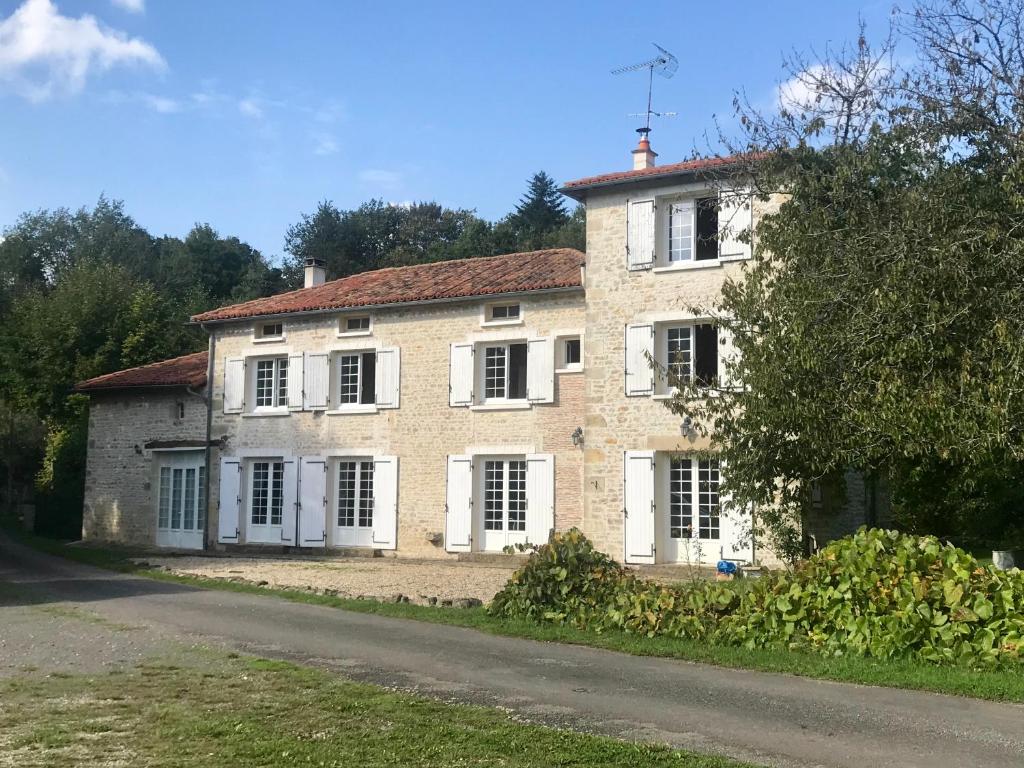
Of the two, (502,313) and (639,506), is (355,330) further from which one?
(639,506)

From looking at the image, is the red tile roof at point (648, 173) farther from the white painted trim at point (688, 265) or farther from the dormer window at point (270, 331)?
the dormer window at point (270, 331)

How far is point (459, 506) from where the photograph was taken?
1912 cm

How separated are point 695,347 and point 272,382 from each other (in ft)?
32.5

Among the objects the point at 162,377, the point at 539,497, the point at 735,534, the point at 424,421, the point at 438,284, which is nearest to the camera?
the point at 735,534

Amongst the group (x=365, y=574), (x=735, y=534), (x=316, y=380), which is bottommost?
(x=365, y=574)

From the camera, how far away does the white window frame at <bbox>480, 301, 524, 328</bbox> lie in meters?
19.0

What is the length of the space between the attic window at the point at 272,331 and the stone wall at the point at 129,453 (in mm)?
2216

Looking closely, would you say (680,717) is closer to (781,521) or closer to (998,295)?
(998,295)

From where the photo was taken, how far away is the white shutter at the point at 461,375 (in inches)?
758

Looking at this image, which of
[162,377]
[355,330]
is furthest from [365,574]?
[162,377]

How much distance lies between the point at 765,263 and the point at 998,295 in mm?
3301

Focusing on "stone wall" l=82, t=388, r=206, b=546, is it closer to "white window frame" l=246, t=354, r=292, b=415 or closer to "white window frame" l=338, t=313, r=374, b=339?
"white window frame" l=246, t=354, r=292, b=415

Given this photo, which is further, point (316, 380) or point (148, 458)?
point (148, 458)

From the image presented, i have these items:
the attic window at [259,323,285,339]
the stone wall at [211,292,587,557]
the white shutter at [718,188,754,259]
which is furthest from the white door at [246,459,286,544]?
the white shutter at [718,188,754,259]
